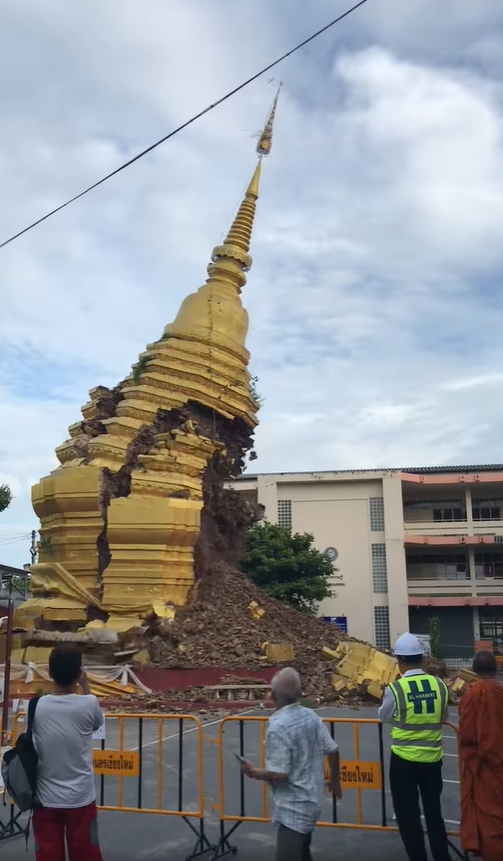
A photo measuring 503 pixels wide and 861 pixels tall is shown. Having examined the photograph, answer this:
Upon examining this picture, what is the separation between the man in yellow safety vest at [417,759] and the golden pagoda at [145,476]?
30.6 ft

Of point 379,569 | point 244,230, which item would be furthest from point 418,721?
point 379,569

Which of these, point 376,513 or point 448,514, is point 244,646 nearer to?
point 376,513

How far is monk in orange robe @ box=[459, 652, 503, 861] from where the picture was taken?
4078 millimetres

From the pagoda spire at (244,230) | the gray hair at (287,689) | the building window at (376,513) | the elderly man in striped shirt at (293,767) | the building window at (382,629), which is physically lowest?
the building window at (382,629)

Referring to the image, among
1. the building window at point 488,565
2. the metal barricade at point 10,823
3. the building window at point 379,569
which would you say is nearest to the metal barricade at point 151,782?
the metal barricade at point 10,823

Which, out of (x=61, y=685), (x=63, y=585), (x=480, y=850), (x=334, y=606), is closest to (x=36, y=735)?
(x=61, y=685)

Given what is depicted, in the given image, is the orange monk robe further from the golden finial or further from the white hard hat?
the golden finial

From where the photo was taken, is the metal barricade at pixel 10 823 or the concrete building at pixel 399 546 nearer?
the metal barricade at pixel 10 823

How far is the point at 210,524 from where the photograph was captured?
52.7 ft

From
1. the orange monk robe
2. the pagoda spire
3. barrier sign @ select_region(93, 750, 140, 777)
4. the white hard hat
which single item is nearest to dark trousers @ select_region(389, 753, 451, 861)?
the orange monk robe

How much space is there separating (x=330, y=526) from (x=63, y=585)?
2018cm

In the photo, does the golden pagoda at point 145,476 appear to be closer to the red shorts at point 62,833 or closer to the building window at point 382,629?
the red shorts at point 62,833

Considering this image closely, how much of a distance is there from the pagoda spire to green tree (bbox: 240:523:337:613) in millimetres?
12581

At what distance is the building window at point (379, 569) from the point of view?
32.4m
